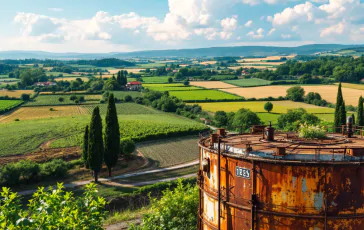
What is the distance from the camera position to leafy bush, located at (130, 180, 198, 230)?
23109 millimetres

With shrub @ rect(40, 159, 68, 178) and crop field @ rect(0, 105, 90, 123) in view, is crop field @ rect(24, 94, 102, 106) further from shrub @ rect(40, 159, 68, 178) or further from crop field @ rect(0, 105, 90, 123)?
shrub @ rect(40, 159, 68, 178)

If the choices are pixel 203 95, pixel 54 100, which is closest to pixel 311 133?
pixel 203 95

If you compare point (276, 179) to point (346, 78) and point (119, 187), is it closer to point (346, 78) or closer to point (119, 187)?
point (119, 187)

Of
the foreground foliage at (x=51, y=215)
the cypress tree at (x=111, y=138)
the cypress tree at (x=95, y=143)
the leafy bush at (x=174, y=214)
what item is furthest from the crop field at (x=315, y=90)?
the foreground foliage at (x=51, y=215)

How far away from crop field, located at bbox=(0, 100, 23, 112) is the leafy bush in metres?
75.1

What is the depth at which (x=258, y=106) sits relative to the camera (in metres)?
87.3

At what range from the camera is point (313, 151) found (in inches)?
590

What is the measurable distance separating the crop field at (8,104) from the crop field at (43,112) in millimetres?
2706

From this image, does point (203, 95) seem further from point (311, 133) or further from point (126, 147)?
point (311, 133)

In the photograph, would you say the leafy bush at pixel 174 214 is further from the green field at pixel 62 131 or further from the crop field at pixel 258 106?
the crop field at pixel 258 106

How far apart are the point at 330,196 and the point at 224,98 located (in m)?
87.0

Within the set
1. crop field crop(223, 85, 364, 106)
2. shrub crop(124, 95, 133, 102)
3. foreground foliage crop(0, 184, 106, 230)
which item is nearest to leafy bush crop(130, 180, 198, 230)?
foreground foliage crop(0, 184, 106, 230)

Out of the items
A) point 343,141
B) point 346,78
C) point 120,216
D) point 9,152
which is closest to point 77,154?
point 9,152

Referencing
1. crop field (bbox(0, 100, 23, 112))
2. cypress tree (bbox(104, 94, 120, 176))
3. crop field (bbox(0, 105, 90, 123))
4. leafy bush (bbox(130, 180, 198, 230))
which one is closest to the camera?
leafy bush (bbox(130, 180, 198, 230))
